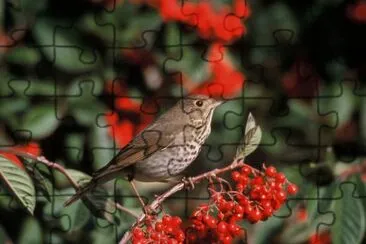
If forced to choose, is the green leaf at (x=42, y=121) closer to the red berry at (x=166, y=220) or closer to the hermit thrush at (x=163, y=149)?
the hermit thrush at (x=163, y=149)

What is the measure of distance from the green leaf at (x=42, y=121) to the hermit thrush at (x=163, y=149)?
1.04 ft

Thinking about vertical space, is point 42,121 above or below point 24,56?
below

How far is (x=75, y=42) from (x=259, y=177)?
4.40 ft

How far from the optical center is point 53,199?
4488 millimetres

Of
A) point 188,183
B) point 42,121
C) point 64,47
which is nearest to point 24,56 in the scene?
point 64,47

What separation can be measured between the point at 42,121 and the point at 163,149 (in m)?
0.44

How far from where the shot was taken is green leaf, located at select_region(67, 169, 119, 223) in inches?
167

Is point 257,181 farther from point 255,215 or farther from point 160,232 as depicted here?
point 160,232

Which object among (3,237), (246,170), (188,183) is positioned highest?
(246,170)

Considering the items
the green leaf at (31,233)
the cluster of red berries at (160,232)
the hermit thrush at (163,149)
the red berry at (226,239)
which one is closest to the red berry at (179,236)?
the cluster of red berries at (160,232)

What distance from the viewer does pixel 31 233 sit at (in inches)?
185

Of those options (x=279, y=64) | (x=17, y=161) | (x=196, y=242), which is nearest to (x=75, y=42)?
(x=17, y=161)

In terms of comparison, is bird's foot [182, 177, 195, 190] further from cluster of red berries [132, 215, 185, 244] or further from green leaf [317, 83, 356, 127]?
green leaf [317, 83, 356, 127]

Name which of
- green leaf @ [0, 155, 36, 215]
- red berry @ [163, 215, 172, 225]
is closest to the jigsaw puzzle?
green leaf @ [0, 155, 36, 215]
